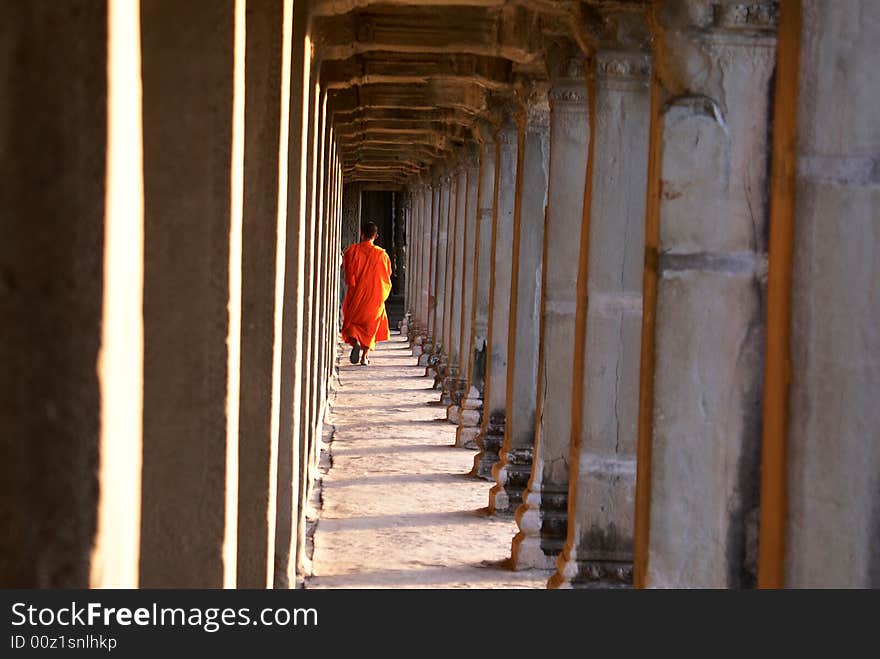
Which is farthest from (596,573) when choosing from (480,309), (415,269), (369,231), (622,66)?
(415,269)

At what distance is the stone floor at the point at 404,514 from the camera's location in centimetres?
777

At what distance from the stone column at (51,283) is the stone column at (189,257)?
1611 millimetres

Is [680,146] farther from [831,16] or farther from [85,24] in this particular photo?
[85,24]

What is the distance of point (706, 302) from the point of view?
14.6 ft

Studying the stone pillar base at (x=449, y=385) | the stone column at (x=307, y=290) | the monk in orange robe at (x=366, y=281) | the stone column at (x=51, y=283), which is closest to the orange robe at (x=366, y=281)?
the monk in orange robe at (x=366, y=281)

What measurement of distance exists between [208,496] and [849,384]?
170 cm

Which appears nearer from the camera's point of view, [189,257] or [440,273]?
[189,257]

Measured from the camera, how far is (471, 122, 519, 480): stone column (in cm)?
1127

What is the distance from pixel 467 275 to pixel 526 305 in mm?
5699

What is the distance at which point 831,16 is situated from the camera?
11.5 feet

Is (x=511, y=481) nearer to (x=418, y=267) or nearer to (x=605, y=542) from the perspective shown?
(x=605, y=542)

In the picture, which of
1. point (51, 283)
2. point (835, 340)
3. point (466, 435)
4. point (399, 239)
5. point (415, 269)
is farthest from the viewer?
point (399, 239)

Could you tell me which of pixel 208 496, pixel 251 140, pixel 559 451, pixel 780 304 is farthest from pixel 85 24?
pixel 559 451

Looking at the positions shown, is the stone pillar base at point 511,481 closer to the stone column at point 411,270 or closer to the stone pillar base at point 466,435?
the stone pillar base at point 466,435
